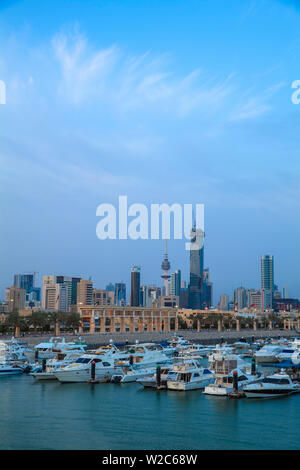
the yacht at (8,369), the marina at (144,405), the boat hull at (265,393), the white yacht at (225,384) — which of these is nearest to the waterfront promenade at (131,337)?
the yacht at (8,369)

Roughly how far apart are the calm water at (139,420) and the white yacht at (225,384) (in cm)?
41

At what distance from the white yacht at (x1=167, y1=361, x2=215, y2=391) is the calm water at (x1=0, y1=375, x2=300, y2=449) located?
53cm

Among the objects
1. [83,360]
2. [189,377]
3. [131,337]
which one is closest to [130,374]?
[83,360]

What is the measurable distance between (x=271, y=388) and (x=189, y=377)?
476 centimetres

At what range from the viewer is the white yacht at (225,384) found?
2705cm

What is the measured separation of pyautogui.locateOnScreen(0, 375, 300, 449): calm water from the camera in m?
18.5

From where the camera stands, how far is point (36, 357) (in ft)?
133

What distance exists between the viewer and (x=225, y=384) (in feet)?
91.2

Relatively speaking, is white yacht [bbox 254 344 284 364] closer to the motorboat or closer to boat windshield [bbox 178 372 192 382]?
the motorboat

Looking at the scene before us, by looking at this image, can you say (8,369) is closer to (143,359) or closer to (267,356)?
(143,359)
